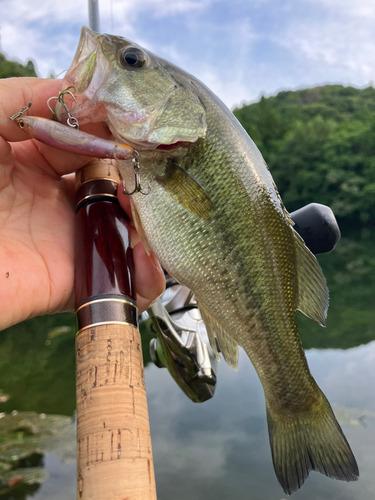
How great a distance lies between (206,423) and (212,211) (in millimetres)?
3615

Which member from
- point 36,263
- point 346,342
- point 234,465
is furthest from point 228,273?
point 346,342

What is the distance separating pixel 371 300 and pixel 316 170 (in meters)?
26.4

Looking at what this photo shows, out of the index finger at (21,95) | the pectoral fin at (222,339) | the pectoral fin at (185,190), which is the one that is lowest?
the pectoral fin at (222,339)

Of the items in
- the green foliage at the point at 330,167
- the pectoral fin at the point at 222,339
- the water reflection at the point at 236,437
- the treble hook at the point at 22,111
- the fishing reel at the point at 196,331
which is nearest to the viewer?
the treble hook at the point at 22,111

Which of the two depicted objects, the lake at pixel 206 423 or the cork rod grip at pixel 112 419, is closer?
the cork rod grip at pixel 112 419

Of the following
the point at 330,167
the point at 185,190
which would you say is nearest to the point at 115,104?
the point at 185,190

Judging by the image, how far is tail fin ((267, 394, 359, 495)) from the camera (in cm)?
136

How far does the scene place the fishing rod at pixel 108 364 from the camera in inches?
36.3

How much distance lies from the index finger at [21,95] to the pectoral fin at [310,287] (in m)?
1.08

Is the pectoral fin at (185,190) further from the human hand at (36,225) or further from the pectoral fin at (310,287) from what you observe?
the pectoral fin at (310,287)

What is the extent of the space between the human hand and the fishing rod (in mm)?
130

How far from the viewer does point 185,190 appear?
1393mm

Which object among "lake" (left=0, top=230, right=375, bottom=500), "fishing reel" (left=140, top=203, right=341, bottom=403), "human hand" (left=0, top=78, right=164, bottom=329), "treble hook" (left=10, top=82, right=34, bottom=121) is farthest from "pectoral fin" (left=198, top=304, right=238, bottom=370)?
"lake" (left=0, top=230, right=375, bottom=500)

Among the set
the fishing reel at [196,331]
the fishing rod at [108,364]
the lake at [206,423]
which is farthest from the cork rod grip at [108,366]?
the lake at [206,423]
